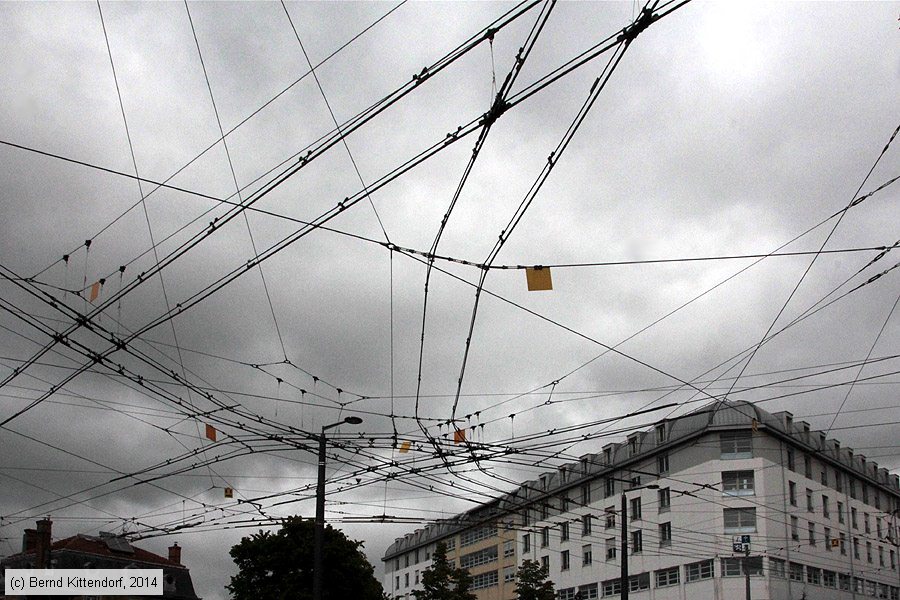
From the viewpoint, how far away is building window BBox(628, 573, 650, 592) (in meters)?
68.5

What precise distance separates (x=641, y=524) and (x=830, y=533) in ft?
45.1

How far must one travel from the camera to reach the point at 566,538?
260ft

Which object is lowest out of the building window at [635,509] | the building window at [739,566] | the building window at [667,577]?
the building window at [667,577]

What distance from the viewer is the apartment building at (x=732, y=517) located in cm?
6316

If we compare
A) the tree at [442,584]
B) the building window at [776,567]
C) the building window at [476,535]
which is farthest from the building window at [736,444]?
the building window at [476,535]

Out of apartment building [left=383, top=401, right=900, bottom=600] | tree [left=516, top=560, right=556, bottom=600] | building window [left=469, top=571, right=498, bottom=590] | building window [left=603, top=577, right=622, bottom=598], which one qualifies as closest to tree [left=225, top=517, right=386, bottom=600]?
apartment building [left=383, top=401, right=900, bottom=600]

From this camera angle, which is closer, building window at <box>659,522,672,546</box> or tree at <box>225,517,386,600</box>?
tree at <box>225,517,386,600</box>

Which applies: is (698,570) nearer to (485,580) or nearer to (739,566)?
(739,566)

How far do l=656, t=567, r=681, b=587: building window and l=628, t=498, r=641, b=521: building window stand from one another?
14.7 feet

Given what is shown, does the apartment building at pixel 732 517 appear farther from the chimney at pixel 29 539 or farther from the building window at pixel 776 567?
the chimney at pixel 29 539

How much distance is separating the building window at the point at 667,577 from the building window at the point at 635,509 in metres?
4.47

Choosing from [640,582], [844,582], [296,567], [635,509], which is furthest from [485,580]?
[296,567]

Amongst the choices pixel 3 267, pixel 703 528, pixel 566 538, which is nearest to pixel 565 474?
pixel 566 538

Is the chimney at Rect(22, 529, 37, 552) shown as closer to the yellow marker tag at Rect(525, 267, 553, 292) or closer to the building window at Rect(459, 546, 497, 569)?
the building window at Rect(459, 546, 497, 569)
